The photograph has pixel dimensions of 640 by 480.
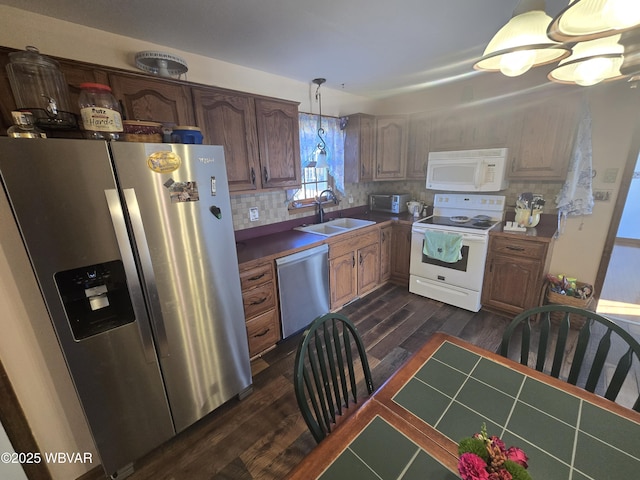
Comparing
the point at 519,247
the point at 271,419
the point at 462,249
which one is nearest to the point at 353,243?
the point at 462,249

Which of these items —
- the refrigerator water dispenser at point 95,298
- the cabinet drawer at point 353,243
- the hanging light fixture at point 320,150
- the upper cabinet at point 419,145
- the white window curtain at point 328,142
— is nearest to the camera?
the refrigerator water dispenser at point 95,298

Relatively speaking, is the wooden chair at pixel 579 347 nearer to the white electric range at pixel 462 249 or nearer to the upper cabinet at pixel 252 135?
the white electric range at pixel 462 249

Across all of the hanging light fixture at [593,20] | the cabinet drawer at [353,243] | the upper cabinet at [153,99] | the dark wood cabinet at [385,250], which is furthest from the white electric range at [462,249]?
the upper cabinet at [153,99]

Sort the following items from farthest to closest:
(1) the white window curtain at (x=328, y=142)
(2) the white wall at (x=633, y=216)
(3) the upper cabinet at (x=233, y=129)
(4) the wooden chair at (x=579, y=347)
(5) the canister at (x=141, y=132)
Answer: (2) the white wall at (x=633, y=216)
(1) the white window curtain at (x=328, y=142)
(3) the upper cabinet at (x=233, y=129)
(5) the canister at (x=141, y=132)
(4) the wooden chair at (x=579, y=347)

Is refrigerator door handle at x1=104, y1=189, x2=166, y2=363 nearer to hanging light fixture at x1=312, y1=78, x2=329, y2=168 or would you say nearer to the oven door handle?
hanging light fixture at x1=312, y1=78, x2=329, y2=168

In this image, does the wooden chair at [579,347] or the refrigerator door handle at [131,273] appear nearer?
the wooden chair at [579,347]

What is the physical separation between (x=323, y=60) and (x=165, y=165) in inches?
67.4

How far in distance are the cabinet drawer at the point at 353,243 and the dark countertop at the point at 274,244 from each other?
18cm

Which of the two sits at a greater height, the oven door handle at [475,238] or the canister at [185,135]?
the canister at [185,135]

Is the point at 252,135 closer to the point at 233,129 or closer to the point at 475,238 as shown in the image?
the point at 233,129

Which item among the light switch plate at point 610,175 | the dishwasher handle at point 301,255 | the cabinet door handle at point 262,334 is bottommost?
the cabinet door handle at point 262,334

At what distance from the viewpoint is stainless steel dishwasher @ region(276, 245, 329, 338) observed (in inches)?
86.4

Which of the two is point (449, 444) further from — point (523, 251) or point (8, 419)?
point (523, 251)

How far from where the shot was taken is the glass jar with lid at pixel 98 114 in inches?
45.1
